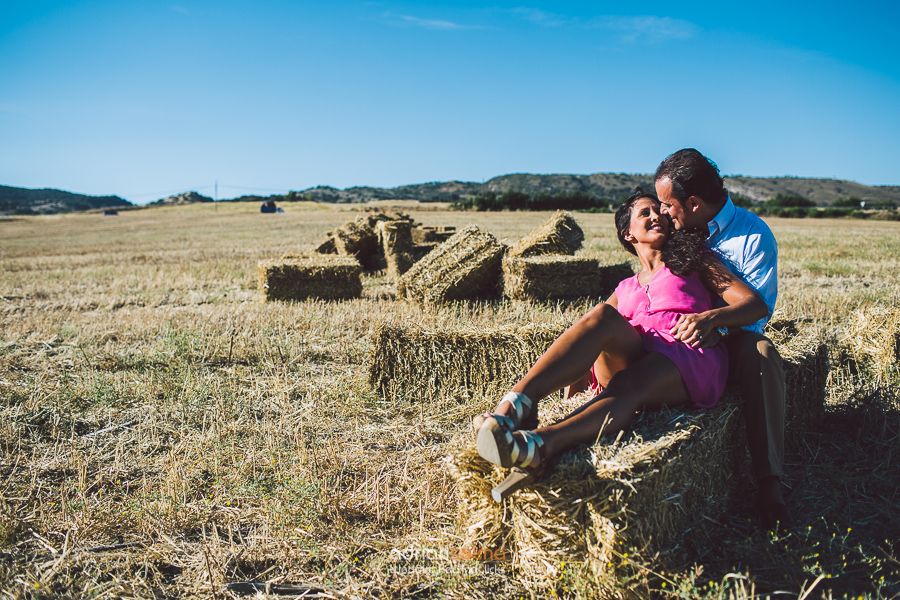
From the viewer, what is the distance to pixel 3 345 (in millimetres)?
6137

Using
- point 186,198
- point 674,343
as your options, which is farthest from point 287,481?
point 186,198

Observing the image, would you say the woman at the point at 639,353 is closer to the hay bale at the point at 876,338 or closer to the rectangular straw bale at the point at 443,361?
the rectangular straw bale at the point at 443,361

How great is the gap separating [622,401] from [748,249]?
1.49m

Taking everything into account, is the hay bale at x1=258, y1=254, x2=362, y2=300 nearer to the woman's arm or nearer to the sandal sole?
the woman's arm

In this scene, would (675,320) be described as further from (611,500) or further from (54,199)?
(54,199)

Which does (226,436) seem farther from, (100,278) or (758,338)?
(100,278)

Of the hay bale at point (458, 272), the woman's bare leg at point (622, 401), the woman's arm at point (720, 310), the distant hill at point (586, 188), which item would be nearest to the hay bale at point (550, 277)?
the hay bale at point (458, 272)

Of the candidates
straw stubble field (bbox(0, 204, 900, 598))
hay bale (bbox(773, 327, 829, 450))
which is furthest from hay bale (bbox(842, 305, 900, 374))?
hay bale (bbox(773, 327, 829, 450))

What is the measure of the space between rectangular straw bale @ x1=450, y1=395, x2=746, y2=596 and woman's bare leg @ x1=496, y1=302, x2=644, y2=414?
343 millimetres

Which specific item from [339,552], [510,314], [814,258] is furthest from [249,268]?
[814,258]

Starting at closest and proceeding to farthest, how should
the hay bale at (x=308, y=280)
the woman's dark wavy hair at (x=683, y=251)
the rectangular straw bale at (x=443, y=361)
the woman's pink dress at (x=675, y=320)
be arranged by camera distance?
the woman's pink dress at (x=675, y=320)
the woman's dark wavy hair at (x=683, y=251)
the rectangular straw bale at (x=443, y=361)
the hay bale at (x=308, y=280)

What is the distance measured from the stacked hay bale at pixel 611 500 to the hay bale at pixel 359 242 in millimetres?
8779

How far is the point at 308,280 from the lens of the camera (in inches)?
338

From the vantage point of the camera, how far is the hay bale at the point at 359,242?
36.8ft
